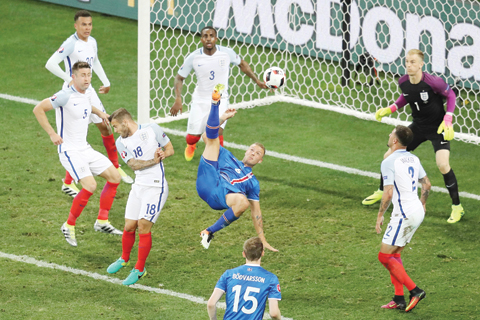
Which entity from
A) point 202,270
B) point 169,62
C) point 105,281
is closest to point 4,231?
point 105,281

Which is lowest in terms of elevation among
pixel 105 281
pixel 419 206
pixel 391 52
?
pixel 105 281

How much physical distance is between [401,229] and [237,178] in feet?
6.61

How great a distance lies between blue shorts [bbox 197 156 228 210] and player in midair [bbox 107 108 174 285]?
54cm

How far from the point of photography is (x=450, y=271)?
7742 millimetres

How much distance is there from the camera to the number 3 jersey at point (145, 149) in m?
7.40

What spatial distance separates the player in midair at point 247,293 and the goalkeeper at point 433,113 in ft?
13.5

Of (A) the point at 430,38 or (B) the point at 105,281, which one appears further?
(A) the point at 430,38

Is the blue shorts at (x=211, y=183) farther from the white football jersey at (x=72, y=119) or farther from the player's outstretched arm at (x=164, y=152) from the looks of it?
the white football jersey at (x=72, y=119)

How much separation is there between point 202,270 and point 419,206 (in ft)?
7.65

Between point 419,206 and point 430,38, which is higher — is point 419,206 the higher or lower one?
the lower one

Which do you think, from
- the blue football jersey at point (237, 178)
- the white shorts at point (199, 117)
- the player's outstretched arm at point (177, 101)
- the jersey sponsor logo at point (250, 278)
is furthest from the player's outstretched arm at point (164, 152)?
the white shorts at point (199, 117)

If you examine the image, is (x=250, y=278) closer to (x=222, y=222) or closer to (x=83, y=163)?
(x=222, y=222)

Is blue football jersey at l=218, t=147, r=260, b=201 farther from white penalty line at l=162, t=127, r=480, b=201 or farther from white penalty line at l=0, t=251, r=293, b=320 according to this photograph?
white penalty line at l=162, t=127, r=480, b=201

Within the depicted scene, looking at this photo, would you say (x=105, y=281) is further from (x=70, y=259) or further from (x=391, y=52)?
(x=391, y=52)
